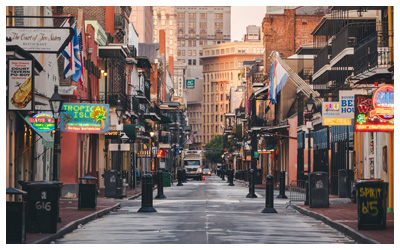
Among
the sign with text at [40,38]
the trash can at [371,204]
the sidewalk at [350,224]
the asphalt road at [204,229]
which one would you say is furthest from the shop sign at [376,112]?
the sign with text at [40,38]

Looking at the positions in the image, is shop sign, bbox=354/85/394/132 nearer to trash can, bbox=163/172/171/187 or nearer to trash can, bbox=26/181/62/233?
trash can, bbox=26/181/62/233

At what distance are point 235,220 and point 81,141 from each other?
2187 centimetres

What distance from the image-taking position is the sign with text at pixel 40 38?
61.0 ft

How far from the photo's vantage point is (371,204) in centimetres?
1792

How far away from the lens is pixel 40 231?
16938 millimetres

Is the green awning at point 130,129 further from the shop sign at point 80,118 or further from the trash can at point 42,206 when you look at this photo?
the trash can at point 42,206

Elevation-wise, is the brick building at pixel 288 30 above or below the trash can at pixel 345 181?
above

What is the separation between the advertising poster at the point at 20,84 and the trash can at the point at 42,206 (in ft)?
10.6

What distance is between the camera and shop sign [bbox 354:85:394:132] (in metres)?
19.1

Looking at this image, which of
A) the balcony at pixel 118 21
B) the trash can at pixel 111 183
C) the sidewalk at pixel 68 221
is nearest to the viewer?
the sidewalk at pixel 68 221

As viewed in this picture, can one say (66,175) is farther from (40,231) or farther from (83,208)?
(40,231)

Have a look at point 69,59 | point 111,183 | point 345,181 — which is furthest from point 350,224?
point 111,183

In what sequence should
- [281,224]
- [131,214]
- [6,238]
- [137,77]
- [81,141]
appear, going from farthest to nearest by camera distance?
1. [137,77]
2. [81,141]
3. [131,214]
4. [281,224]
5. [6,238]

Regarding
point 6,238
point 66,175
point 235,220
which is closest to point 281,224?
point 235,220
